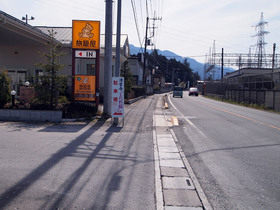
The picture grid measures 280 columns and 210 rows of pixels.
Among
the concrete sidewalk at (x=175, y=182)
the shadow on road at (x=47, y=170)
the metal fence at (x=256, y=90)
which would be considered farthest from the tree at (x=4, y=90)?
the metal fence at (x=256, y=90)

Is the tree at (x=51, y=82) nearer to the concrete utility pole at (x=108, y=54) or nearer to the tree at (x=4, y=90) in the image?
the tree at (x=4, y=90)

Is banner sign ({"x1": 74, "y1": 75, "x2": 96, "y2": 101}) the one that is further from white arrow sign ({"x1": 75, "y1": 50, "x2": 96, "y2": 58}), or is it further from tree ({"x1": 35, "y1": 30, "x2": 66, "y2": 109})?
tree ({"x1": 35, "y1": 30, "x2": 66, "y2": 109})

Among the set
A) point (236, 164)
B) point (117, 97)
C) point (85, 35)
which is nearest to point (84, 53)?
point (85, 35)

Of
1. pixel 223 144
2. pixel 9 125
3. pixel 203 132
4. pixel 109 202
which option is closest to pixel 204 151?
pixel 223 144

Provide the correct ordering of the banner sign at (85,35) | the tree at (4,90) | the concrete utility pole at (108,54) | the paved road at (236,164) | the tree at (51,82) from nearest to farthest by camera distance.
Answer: the paved road at (236,164)
the tree at (51,82)
the tree at (4,90)
the concrete utility pole at (108,54)
the banner sign at (85,35)

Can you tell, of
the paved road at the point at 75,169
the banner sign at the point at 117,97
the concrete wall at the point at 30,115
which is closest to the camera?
the paved road at the point at 75,169

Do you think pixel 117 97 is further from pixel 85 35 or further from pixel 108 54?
pixel 85 35

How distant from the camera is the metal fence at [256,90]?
76.1ft

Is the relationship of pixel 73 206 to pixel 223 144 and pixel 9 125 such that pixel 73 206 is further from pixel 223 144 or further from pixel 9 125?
pixel 9 125

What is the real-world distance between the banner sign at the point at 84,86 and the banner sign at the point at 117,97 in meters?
2.62

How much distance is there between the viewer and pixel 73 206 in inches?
163

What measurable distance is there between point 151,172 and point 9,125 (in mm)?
7428

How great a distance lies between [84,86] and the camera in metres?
14.0

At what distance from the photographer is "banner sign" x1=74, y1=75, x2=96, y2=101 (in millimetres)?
13930
